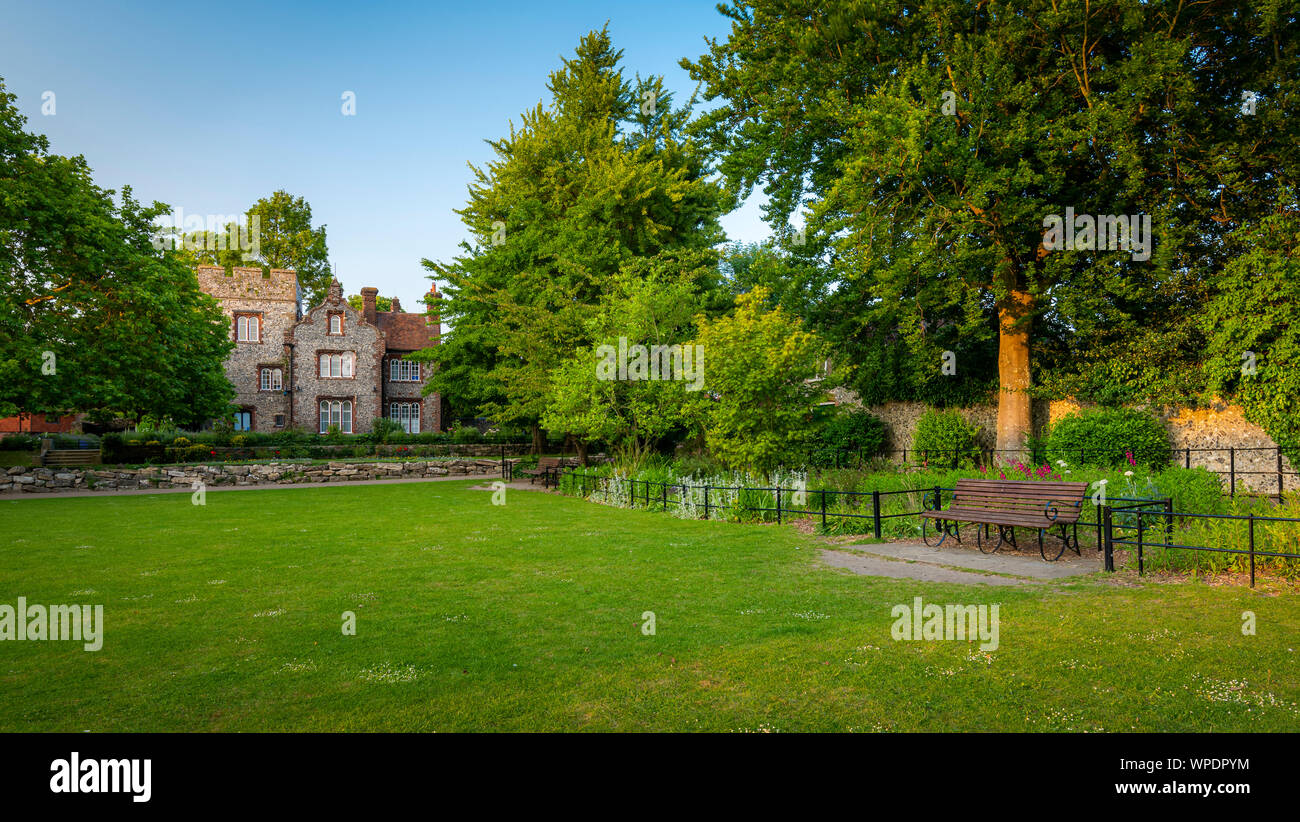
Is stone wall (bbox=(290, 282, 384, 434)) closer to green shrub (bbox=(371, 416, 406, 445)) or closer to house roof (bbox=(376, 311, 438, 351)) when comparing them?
green shrub (bbox=(371, 416, 406, 445))

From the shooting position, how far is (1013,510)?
1055cm

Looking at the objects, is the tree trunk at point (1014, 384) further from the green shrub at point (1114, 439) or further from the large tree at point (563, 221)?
the large tree at point (563, 221)

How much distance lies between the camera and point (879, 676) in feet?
16.9

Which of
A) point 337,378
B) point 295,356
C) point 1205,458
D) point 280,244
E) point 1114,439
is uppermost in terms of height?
point 280,244

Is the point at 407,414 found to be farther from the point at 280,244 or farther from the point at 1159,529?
the point at 1159,529

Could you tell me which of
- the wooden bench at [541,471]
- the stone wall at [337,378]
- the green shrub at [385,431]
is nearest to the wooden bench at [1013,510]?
the wooden bench at [541,471]

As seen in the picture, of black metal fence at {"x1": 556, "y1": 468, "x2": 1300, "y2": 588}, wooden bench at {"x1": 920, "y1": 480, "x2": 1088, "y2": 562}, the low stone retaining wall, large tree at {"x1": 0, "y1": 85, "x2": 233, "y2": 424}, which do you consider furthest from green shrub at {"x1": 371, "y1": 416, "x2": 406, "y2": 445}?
wooden bench at {"x1": 920, "y1": 480, "x2": 1088, "y2": 562}

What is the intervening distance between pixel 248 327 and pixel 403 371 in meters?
9.92

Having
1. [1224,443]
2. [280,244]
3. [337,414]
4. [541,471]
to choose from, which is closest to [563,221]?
[541,471]

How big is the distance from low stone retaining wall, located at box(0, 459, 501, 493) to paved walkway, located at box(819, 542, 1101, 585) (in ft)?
75.5

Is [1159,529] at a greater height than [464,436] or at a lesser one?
lesser

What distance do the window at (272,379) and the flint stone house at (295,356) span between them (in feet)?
0.19

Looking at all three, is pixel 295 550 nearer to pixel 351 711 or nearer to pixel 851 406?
pixel 351 711
